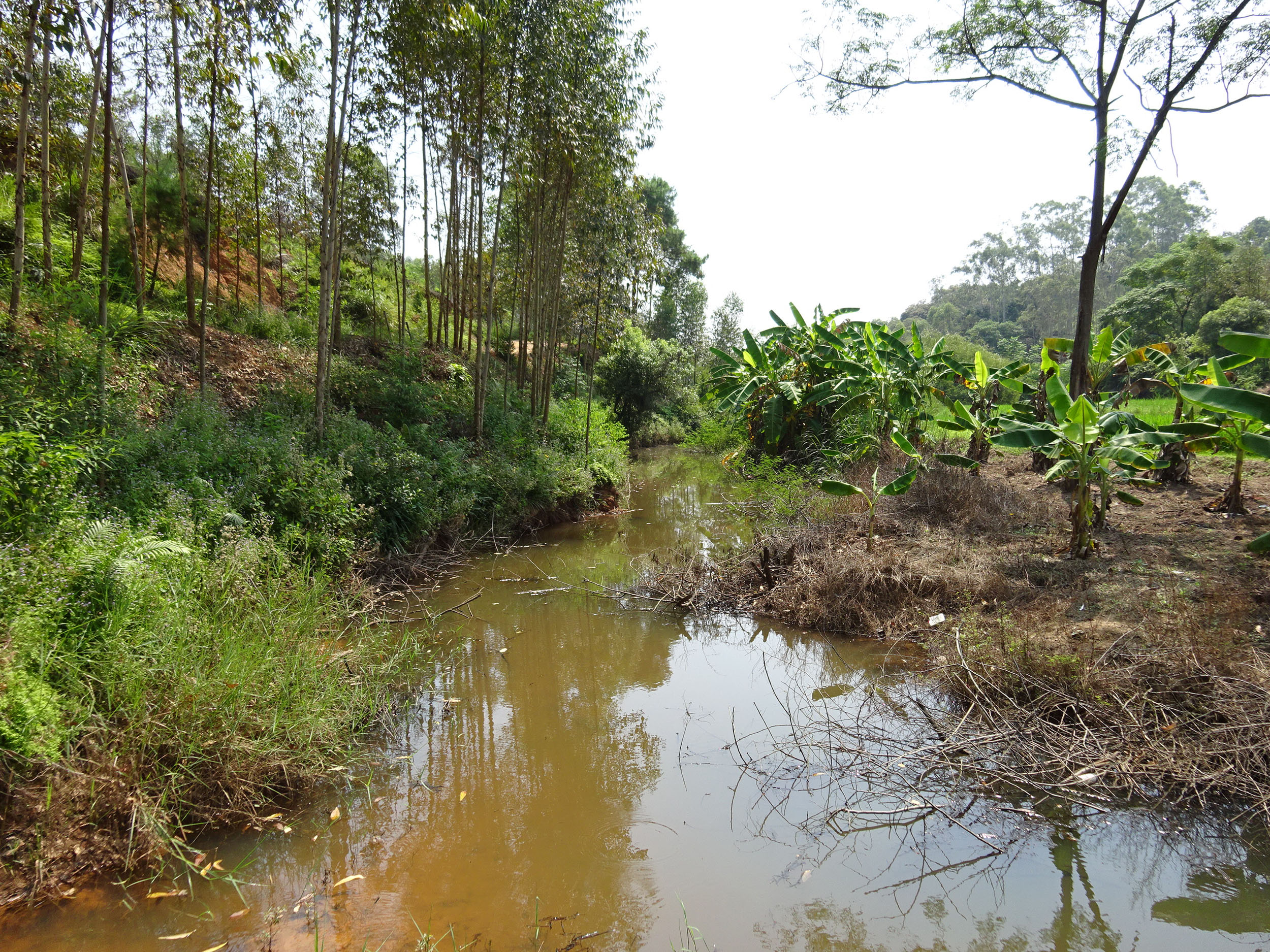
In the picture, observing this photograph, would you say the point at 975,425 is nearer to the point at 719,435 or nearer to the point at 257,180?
the point at 719,435

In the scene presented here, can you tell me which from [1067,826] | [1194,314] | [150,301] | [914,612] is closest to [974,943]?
[1067,826]

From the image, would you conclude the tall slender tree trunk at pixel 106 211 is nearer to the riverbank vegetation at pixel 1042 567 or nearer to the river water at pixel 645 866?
the river water at pixel 645 866

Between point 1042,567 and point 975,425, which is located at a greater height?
point 975,425

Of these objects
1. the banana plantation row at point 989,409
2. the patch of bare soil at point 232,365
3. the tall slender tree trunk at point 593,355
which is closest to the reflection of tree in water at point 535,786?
the banana plantation row at point 989,409

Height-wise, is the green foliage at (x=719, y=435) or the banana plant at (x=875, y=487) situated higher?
the green foliage at (x=719, y=435)

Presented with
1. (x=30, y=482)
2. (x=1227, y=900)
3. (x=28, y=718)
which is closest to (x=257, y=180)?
(x=30, y=482)

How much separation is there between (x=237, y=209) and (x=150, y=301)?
10.00ft

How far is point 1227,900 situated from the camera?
9.16 feet

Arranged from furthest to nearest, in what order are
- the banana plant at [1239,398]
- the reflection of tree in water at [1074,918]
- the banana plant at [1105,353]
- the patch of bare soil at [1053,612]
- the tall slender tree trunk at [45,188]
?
the banana plant at [1105,353]
the tall slender tree trunk at [45,188]
the banana plant at [1239,398]
the patch of bare soil at [1053,612]
the reflection of tree in water at [1074,918]

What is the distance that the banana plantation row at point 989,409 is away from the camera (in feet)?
19.0

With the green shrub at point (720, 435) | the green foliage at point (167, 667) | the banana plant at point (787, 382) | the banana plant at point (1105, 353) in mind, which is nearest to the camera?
the green foliage at point (167, 667)

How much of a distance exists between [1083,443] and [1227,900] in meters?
4.20

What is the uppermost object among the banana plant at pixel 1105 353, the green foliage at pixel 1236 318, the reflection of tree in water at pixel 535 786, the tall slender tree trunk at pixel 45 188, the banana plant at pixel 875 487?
the green foliage at pixel 1236 318

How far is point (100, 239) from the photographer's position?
10680 millimetres
